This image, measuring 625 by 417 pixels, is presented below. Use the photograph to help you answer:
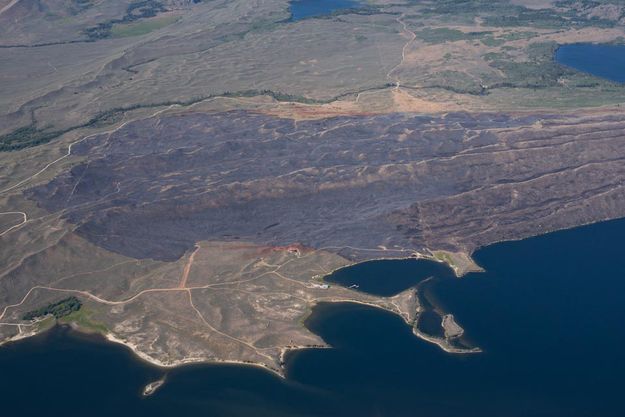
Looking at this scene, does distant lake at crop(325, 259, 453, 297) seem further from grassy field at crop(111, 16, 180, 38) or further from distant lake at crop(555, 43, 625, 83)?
grassy field at crop(111, 16, 180, 38)

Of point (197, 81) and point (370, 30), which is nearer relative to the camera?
point (197, 81)

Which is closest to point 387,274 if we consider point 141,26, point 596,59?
point 596,59

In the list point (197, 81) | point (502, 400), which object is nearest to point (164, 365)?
point (502, 400)

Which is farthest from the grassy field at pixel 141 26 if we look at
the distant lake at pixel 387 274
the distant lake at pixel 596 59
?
the distant lake at pixel 387 274

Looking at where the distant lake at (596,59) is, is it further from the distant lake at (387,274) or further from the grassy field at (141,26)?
the grassy field at (141,26)

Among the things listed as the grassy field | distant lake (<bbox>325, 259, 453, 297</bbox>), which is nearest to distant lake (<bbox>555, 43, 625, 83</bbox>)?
distant lake (<bbox>325, 259, 453, 297</bbox>)

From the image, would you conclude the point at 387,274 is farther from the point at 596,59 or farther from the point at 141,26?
the point at 141,26

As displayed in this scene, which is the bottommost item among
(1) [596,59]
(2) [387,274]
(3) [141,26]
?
(1) [596,59]

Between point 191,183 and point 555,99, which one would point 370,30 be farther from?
point 191,183
